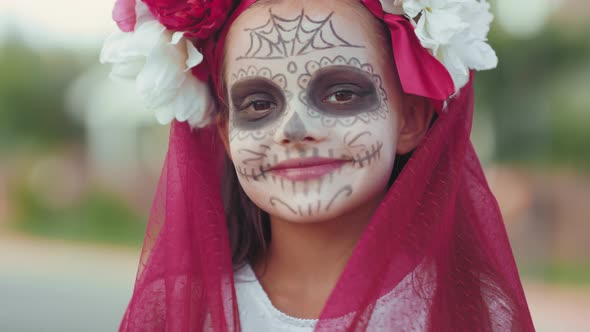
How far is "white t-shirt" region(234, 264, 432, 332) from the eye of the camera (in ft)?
6.19

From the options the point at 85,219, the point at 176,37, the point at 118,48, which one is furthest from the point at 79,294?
the point at 176,37

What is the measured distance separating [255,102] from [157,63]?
0.99 ft

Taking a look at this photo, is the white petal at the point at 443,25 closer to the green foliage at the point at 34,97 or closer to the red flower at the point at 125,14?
the red flower at the point at 125,14

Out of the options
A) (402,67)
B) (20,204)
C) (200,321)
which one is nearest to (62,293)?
(20,204)

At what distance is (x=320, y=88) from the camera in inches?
77.7

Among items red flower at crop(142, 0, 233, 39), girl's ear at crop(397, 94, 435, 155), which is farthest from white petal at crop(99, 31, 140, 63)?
girl's ear at crop(397, 94, 435, 155)

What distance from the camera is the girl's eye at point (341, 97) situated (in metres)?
1.99

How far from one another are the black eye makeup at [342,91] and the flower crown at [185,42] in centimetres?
19

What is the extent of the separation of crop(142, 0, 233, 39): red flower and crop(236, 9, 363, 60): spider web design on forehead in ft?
0.48

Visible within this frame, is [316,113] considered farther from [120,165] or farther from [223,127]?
[120,165]

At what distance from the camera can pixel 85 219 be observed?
10211mm

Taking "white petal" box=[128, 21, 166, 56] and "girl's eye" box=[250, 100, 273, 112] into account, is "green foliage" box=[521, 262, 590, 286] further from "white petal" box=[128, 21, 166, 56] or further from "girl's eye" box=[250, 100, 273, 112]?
"white petal" box=[128, 21, 166, 56]

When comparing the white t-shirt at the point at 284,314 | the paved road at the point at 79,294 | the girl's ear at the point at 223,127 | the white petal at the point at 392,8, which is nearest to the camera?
the white t-shirt at the point at 284,314

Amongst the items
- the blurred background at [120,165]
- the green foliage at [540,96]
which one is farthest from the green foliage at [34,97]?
the green foliage at [540,96]
